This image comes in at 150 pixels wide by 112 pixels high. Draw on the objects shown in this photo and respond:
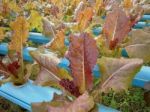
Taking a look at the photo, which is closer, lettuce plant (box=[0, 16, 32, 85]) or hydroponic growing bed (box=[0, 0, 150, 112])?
hydroponic growing bed (box=[0, 0, 150, 112])

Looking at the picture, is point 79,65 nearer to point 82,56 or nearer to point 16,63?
point 82,56

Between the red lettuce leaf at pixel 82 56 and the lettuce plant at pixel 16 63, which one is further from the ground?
the red lettuce leaf at pixel 82 56

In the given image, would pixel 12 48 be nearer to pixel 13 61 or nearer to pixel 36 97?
pixel 13 61

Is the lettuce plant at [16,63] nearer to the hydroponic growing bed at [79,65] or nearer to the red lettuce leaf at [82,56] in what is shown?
the hydroponic growing bed at [79,65]

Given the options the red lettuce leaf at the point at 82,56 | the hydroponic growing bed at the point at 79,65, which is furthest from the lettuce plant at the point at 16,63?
the red lettuce leaf at the point at 82,56

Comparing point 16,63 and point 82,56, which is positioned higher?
point 82,56

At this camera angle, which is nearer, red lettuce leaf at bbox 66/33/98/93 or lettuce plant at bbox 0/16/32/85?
red lettuce leaf at bbox 66/33/98/93

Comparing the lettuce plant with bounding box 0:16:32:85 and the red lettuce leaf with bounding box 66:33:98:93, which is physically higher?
the red lettuce leaf with bounding box 66:33:98:93

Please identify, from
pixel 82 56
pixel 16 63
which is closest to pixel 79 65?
pixel 82 56

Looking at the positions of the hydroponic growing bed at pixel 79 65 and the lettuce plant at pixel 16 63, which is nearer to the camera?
the hydroponic growing bed at pixel 79 65

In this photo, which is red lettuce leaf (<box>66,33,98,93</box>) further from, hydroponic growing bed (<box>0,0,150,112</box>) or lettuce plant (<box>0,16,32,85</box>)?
lettuce plant (<box>0,16,32,85</box>)

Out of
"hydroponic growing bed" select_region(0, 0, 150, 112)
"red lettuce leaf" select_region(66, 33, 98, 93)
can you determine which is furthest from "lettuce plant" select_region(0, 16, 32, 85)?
"red lettuce leaf" select_region(66, 33, 98, 93)
